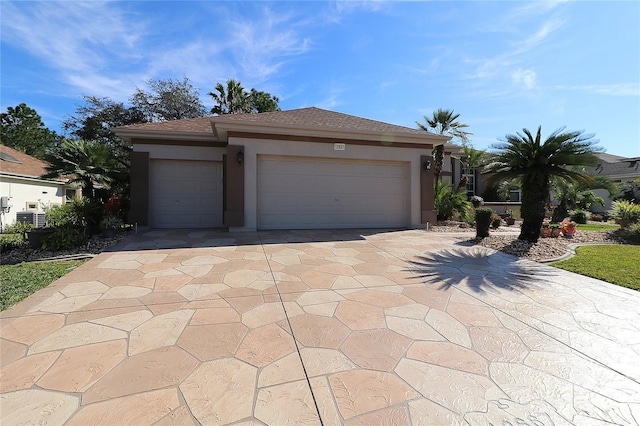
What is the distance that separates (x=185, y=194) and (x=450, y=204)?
1141 cm

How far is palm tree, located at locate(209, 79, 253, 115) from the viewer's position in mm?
22766

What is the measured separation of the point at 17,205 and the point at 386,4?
2021 cm

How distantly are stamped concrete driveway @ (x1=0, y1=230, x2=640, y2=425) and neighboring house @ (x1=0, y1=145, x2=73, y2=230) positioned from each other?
1418 cm

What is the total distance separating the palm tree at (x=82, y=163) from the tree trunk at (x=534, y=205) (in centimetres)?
1334

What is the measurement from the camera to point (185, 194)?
33.2 feet

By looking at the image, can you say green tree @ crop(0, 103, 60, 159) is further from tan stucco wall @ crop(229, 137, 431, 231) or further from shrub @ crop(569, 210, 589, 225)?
shrub @ crop(569, 210, 589, 225)

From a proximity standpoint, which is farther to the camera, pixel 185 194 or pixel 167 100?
pixel 167 100

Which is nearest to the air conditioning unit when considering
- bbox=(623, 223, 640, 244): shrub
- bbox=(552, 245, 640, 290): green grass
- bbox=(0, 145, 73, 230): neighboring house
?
bbox=(0, 145, 73, 230): neighboring house

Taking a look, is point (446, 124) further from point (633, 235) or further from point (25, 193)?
point (25, 193)

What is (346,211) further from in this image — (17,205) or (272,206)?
(17,205)

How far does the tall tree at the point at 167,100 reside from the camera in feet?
59.1

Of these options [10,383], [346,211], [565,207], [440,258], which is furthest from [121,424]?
[565,207]

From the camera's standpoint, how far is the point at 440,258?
5809mm

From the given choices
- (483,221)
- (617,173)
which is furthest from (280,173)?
(617,173)
